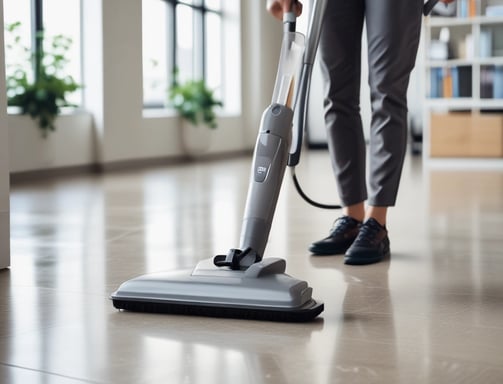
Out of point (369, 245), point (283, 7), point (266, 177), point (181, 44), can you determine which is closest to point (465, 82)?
point (181, 44)

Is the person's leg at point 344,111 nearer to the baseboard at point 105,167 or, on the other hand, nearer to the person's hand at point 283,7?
the person's hand at point 283,7

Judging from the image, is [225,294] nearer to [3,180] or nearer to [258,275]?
[258,275]

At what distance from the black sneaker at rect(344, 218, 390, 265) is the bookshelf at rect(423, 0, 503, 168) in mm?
4541

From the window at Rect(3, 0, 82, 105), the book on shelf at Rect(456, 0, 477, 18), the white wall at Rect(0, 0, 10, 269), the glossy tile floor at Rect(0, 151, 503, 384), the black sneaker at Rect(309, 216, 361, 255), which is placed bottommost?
the glossy tile floor at Rect(0, 151, 503, 384)

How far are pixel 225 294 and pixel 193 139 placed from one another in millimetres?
6296

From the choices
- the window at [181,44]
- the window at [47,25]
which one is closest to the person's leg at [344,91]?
the window at [47,25]

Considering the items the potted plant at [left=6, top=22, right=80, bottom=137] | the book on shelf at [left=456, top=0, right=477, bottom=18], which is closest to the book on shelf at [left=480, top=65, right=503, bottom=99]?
the book on shelf at [left=456, top=0, right=477, bottom=18]

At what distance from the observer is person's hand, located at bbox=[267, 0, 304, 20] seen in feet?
5.78

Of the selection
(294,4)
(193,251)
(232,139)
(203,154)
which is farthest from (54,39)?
(294,4)

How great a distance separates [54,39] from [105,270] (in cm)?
424

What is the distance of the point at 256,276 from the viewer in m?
1.45

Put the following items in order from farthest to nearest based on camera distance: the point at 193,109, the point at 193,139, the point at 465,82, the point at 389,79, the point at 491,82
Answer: the point at 193,139 → the point at 193,109 → the point at 465,82 → the point at 491,82 → the point at 389,79

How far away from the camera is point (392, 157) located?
2.20 meters

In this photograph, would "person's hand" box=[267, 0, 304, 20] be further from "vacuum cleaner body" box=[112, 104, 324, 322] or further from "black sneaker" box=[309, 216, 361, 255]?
"black sneaker" box=[309, 216, 361, 255]
